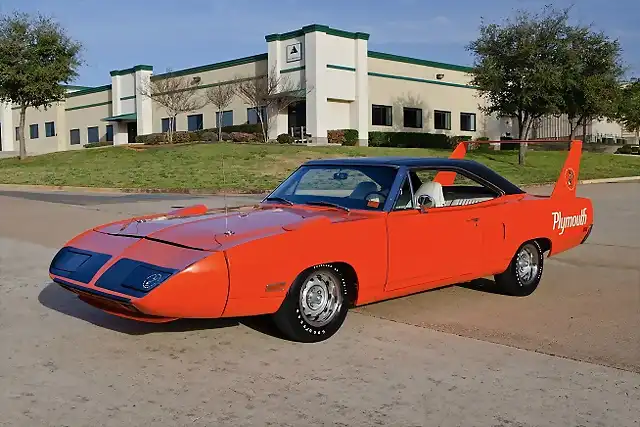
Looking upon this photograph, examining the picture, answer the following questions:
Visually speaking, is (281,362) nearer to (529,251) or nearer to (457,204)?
(457,204)

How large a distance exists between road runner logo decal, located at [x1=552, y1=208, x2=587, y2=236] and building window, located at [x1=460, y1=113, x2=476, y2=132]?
152 feet

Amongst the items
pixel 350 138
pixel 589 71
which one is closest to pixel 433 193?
pixel 589 71

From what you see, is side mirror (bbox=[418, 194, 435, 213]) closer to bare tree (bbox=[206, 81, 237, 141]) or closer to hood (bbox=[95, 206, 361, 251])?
hood (bbox=[95, 206, 361, 251])

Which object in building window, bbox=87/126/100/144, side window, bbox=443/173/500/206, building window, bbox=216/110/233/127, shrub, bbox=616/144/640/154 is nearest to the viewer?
side window, bbox=443/173/500/206

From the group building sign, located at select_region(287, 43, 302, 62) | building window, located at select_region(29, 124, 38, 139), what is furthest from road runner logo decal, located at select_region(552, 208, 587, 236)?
building window, located at select_region(29, 124, 38, 139)

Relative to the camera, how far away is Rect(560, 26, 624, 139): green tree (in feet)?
107

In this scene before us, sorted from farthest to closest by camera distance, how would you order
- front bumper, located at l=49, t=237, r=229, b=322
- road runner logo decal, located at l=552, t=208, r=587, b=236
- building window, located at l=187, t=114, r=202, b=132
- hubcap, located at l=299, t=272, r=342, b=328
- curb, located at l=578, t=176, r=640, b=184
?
building window, located at l=187, t=114, r=202, b=132 < curb, located at l=578, t=176, r=640, b=184 < road runner logo decal, located at l=552, t=208, r=587, b=236 < hubcap, located at l=299, t=272, r=342, b=328 < front bumper, located at l=49, t=237, r=229, b=322

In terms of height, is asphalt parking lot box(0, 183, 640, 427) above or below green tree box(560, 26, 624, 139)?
below

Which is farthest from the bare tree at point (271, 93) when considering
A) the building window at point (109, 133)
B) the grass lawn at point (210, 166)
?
the building window at point (109, 133)

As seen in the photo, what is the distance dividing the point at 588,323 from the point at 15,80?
37.6 meters

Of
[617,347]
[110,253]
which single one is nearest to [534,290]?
[617,347]

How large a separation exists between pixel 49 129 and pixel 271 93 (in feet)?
95.6

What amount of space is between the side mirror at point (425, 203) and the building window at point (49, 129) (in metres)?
62.5

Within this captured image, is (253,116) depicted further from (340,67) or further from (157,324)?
(157,324)
